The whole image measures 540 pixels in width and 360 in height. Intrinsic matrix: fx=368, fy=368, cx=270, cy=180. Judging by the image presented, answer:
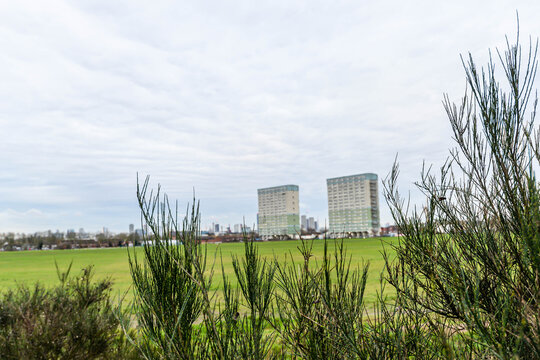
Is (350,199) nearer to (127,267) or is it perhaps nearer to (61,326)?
(127,267)

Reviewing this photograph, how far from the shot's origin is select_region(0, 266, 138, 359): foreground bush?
4.07 metres

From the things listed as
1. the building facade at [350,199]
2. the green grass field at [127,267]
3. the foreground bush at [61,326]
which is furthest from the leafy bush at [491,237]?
the building facade at [350,199]

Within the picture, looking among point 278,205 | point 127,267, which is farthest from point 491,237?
point 278,205

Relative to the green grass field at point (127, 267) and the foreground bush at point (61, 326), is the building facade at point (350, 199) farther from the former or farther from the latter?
the foreground bush at point (61, 326)

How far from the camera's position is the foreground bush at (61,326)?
4.07 m

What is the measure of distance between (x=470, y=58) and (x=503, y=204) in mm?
775

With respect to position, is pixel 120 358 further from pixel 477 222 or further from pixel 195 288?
pixel 477 222

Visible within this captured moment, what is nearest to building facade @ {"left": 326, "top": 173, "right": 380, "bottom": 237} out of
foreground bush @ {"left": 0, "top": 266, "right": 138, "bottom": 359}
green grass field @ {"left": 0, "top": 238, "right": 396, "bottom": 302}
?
green grass field @ {"left": 0, "top": 238, "right": 396, "bottom": 302}

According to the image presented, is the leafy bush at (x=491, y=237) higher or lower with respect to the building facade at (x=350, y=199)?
lower

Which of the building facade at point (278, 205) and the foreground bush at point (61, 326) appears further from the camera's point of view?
the building facade at point (278, 205)

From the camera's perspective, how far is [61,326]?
4266 millimetres

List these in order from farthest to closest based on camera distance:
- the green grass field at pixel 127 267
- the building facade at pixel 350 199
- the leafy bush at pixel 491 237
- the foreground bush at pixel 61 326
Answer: the building facade at pixel 350 199 < the foreground bush at pixel 61 326 < the green grass field at pixel 127 267 < the leafy bush at pixel 491 237

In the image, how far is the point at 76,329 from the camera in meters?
4.40

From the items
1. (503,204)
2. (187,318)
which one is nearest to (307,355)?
(187,318)
